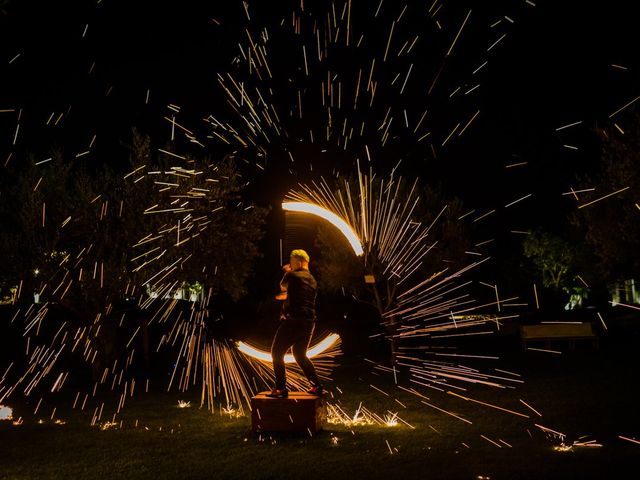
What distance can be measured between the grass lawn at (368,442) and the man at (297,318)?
2.95ft

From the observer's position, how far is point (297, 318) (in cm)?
828

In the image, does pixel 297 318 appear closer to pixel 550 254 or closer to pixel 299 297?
pixel 299 297

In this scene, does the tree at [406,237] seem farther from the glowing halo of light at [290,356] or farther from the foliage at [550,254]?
the foliage at [550,254]

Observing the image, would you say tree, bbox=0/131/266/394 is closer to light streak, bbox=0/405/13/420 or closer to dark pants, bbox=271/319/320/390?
light streak, bbox=0/405/13/420

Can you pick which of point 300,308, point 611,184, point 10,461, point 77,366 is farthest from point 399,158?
point 10,461

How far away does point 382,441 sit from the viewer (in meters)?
8.05

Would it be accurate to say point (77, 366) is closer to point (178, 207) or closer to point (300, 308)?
point (178, 207)

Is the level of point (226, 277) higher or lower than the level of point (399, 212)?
lower

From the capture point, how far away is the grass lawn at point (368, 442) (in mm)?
6816

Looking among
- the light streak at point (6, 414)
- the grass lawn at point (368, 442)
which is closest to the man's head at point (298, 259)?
the grass lawn at point (368, 442)

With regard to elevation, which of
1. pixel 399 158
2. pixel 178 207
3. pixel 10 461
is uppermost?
pixel 399 158

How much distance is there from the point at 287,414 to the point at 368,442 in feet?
3.56

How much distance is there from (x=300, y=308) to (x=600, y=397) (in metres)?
5.73

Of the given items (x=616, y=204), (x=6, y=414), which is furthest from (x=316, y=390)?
(x=616, y=204)
